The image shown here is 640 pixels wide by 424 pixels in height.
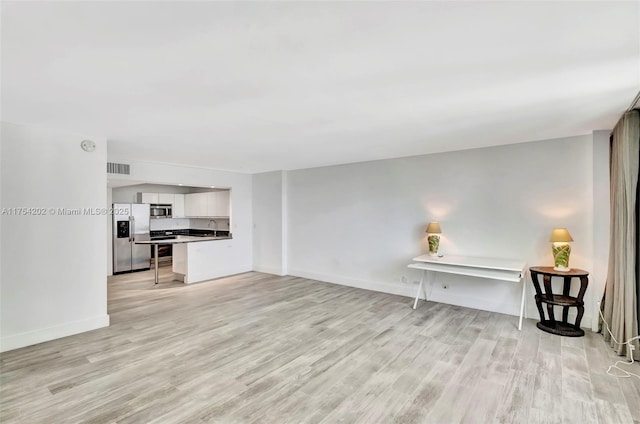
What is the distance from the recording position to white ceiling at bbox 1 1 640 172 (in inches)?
58.1

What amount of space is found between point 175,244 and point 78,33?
18.1 feet

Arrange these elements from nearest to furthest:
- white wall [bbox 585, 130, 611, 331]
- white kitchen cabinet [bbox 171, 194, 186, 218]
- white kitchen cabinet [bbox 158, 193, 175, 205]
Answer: white wall [bbox 585, 130, 611, 331]
white kitchen cabinet [bbox 158, 193, 175, 205]
white kitchen cabinet [bbox 171, 194, 186, 218]

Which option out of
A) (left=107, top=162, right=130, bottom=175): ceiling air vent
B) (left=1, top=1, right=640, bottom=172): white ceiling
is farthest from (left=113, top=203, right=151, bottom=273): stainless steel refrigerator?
(left=1, top=1, right=640, bottom=172): white ceiling

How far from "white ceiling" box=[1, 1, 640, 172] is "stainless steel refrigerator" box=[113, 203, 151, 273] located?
4.49 m

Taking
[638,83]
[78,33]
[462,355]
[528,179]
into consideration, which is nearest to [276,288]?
[462,355]

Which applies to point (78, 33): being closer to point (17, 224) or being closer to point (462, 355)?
point (17, 224)

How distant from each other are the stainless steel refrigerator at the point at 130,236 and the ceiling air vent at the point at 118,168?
2.74 m

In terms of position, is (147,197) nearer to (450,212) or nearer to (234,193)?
(234,193)

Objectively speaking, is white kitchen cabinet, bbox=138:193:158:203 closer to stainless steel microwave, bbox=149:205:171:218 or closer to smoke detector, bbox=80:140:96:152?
stainless steel microwave, bbox=149:205:171:218

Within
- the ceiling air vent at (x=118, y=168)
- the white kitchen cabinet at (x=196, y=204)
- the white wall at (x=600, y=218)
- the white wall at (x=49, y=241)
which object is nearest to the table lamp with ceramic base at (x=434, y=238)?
the white wall at (x=600, y=218)

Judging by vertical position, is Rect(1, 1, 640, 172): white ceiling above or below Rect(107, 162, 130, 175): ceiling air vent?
above

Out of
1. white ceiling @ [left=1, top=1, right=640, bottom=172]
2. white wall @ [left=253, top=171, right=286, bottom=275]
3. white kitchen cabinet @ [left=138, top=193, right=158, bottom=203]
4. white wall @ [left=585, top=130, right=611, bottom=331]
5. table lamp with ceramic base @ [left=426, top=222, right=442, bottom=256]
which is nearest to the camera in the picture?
white ceiling @ [left=1, top=1, right=640, bottom=172]

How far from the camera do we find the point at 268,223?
7.39 metres

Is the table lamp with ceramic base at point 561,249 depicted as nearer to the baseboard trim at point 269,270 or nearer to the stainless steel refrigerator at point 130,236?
the baseboard trim at point 269,270
